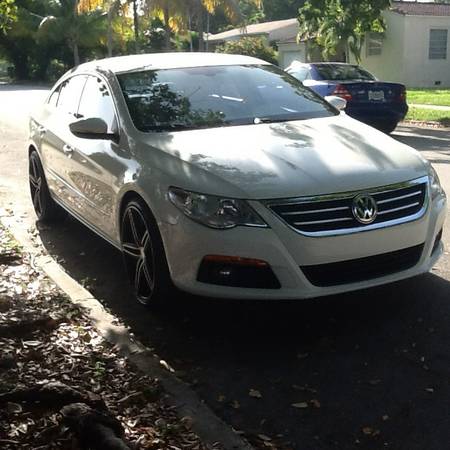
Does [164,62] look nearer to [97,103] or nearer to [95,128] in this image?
[97,103]

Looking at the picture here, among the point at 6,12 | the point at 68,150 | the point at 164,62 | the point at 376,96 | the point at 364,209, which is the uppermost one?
the point at 6,12

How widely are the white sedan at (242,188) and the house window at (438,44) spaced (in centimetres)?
2817

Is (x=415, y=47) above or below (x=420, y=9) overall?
below

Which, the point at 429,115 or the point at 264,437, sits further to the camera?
the point at 429,115

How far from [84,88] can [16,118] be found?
14.1 meters

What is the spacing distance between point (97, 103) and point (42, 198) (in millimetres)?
1879

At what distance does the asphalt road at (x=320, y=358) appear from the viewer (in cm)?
340

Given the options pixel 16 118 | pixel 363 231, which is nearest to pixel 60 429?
pixel 363 231

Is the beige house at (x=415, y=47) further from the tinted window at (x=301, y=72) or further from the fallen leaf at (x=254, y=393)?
the fallen leaf at (x=254, y=393)

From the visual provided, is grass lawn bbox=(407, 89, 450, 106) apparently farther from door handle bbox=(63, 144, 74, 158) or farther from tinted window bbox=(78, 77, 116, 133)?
door handle bbox=(63, 144, 74, 158)

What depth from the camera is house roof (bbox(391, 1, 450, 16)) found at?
3114 cm

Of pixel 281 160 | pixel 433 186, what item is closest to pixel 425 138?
pixel 433 186

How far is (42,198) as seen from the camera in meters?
7.33

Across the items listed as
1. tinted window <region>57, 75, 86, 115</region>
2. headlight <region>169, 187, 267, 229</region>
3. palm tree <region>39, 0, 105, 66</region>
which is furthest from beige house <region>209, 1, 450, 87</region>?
headlight <region>169, 187, 267, 229</region>
